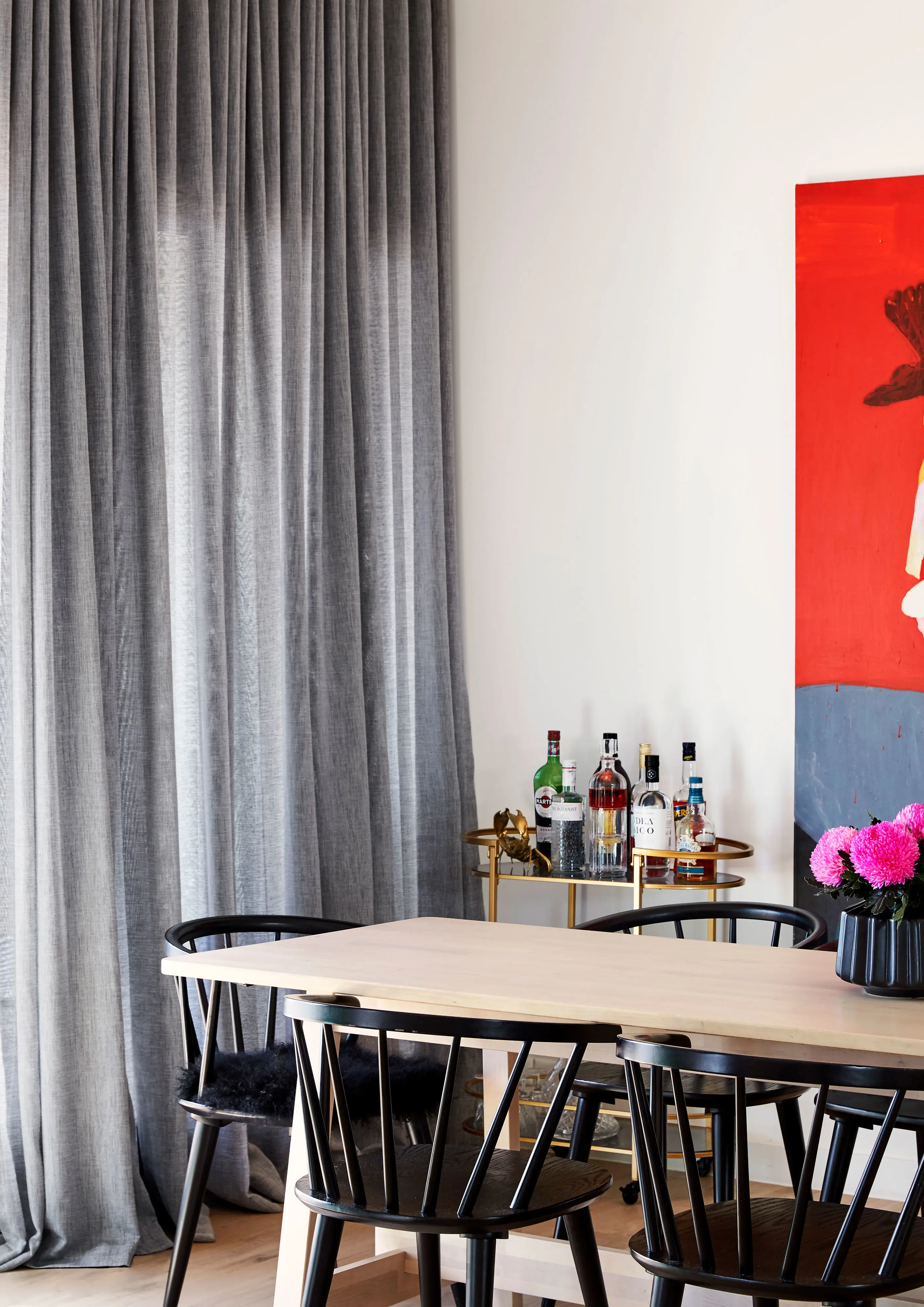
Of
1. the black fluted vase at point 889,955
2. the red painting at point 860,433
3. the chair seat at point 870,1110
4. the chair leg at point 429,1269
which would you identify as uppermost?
the red painting at point 860,433

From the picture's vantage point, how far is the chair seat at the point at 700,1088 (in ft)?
8.06

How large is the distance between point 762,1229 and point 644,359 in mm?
2449

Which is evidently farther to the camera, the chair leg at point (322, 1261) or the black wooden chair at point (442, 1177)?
the chair leg at point (322, 1261)

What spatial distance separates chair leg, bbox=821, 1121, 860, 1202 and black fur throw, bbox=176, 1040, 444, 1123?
25.4 inches

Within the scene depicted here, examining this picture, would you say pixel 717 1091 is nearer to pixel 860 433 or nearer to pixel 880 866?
pixel 880 866

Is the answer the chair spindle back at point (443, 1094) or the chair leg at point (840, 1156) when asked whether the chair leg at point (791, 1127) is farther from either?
the chair spindle back at point (443, 1094)

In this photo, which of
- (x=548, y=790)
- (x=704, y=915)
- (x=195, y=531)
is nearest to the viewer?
(x=704, y=915)

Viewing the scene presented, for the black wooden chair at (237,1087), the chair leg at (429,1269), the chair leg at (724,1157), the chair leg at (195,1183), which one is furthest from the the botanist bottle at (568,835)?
the chair leg at (429,1269)

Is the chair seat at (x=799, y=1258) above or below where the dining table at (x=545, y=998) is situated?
below

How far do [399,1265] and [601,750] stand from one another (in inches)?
63.8

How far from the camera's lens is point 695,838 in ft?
11.4

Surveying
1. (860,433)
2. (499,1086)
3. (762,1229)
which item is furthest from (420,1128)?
(860,433)

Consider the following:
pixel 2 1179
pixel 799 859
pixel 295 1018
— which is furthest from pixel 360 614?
pixel 295 1018

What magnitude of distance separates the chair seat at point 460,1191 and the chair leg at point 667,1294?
6.0 inches
